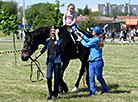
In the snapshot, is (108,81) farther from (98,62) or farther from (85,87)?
(98,62)

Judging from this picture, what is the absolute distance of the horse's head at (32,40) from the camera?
8.00m

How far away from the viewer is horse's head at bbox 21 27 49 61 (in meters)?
8.00

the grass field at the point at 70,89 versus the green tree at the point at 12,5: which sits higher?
the green tree at the point at 12,5

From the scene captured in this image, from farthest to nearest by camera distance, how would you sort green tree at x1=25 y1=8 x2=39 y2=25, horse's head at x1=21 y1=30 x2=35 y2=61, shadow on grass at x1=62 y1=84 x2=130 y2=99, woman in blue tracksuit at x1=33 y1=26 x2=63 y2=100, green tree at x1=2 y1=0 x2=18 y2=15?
green tree at x1=2 y1=0 x2=18 y2=15
green tree at x1=25 y1=8 x2=39 y2=25
shadow on grass at x1=62 y1=84 x2=130 y2=99
horse's head at x1=21 y1=30 x2=35 y2=61
woman in blue tracksuit at x1=33 y1=26 x2=63 y2=100

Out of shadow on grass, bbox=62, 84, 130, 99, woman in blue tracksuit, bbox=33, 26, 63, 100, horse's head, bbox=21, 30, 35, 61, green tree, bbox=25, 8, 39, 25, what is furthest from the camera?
green tree, bbox=25, 8, 39, 25

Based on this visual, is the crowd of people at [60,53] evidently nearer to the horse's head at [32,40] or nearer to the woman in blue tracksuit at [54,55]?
the woman in blue tracksuit at [54,55]

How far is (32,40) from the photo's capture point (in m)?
8.03

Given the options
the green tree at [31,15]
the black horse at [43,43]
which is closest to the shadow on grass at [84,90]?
the black horse at [43,43]

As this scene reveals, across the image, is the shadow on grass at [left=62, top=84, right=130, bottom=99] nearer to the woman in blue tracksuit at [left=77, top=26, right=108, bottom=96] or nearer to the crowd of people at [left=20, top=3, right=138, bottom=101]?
the crowd of people at [left=20, top=3, right=138, bottom=101]

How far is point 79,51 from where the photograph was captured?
9047mm

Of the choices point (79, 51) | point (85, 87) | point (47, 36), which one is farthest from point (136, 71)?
point (47, 36)

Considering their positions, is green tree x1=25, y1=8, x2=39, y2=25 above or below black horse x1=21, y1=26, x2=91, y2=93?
above

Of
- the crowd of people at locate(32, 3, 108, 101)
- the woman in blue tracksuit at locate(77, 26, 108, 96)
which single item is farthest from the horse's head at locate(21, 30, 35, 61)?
the woman in blue tracksuit at locate(77, 26, 108, 96)

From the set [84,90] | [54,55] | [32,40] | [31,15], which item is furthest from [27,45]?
[31,15]
